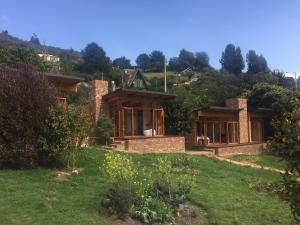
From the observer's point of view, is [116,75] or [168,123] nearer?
[168,123]

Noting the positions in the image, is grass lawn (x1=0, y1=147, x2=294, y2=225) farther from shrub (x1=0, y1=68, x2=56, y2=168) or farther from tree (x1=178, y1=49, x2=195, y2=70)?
tree (x1=178, y1=49, x2=195, y2=70)

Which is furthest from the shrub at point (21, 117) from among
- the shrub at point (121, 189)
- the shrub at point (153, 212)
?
the shrub at point (153, 212)

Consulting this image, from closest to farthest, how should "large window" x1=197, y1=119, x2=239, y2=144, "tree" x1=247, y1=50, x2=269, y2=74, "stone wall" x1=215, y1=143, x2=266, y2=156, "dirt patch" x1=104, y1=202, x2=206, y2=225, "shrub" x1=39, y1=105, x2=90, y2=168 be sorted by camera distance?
"dirt patch" x1=104, y1=202, x2=206, y2=225, "shrub" x1=39, y1=105, x2=90, y2=168, "stone wall" x1=215, y1=143, x2=266, y2=156, "large window" x1=197, y1=119, x2=239, y2=144, "tree" x1=247, y1=50, x2=269, y2=74

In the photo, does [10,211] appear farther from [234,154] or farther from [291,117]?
[234,154]

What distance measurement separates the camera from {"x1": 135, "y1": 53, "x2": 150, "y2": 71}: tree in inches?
3712

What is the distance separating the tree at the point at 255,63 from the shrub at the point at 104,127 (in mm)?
56139

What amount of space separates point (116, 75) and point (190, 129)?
3574cm

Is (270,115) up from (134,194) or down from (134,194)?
up

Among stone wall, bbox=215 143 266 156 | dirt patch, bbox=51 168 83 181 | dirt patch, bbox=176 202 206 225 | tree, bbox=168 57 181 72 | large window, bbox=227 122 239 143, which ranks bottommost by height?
dirt patch, bbox=176 202 206 225

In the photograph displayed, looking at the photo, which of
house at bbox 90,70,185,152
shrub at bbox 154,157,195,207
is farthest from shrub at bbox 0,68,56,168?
house at bbox 90,70,185,152

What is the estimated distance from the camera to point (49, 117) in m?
13.7

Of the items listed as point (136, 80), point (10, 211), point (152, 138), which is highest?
point (136, 80)

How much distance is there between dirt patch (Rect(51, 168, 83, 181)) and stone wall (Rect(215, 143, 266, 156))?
13.7 meters

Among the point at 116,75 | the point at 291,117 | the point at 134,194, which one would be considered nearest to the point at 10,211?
the point at 134,194
